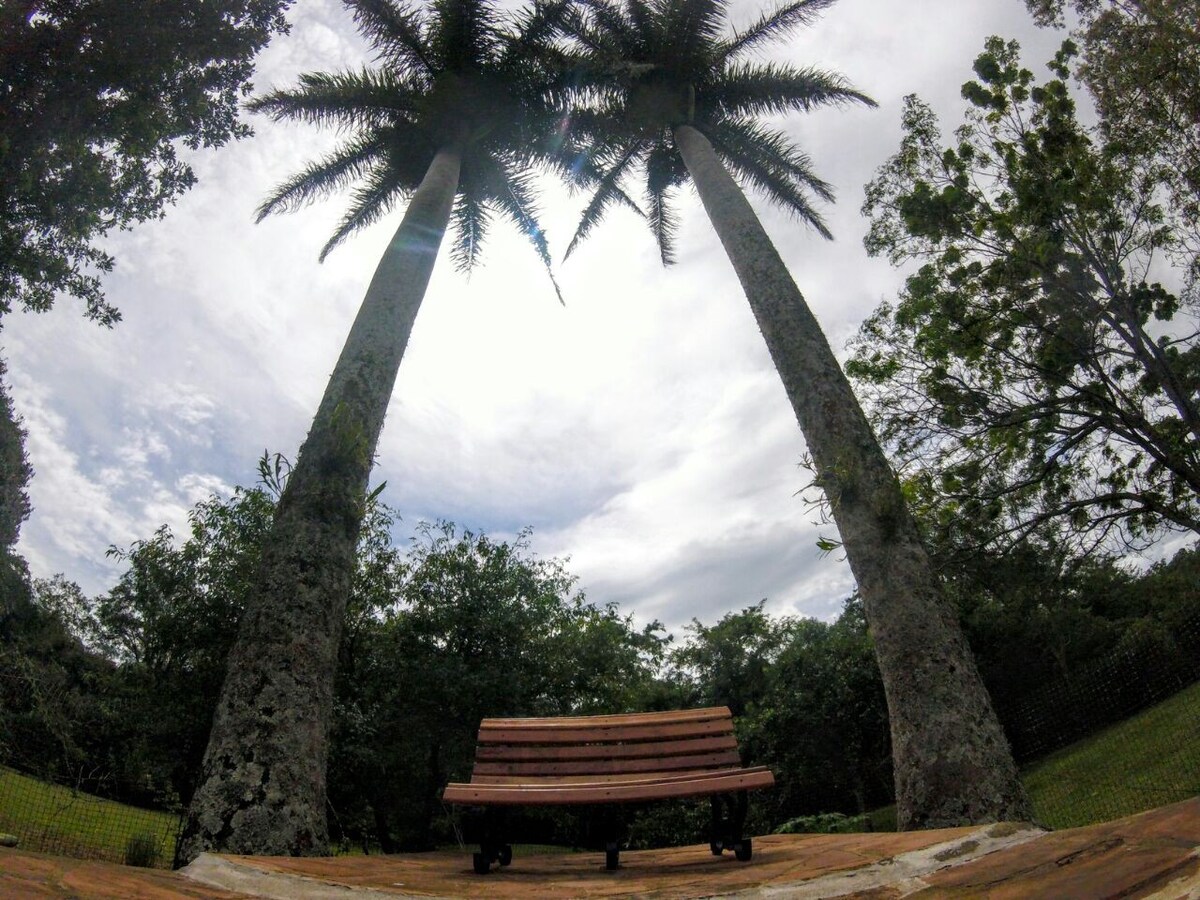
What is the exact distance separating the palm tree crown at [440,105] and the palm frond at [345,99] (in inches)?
0.6

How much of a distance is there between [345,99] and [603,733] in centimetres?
1040

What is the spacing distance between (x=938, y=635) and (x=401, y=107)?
34.4 ft

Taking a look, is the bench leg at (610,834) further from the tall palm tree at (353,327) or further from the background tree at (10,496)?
the background tree at (10,496)

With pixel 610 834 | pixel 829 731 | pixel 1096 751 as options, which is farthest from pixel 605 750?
pixel 829 731

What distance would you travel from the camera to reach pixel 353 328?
671 centimetres

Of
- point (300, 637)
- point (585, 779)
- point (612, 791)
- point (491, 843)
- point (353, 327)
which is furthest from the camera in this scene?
point (353, 327)

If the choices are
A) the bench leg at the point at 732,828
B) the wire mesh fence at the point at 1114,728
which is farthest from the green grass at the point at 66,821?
the wire mesh fence at the point at 1114,728

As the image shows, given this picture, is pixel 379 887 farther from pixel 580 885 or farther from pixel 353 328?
pixel 353 328

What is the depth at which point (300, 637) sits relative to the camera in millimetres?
4672

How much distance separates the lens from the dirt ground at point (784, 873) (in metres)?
1.86

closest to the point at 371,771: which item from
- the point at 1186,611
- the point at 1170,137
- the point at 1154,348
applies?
the point at 1154,348

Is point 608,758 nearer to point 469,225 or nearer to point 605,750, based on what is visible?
point 605,750

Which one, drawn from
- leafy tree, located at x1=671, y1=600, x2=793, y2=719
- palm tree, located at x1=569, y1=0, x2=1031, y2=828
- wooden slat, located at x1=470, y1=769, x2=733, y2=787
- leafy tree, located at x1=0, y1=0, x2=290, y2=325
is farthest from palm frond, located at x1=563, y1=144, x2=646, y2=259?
leafy tree, located at x1=671, y1=600, x2=793, y2=719

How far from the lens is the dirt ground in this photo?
1857mm
